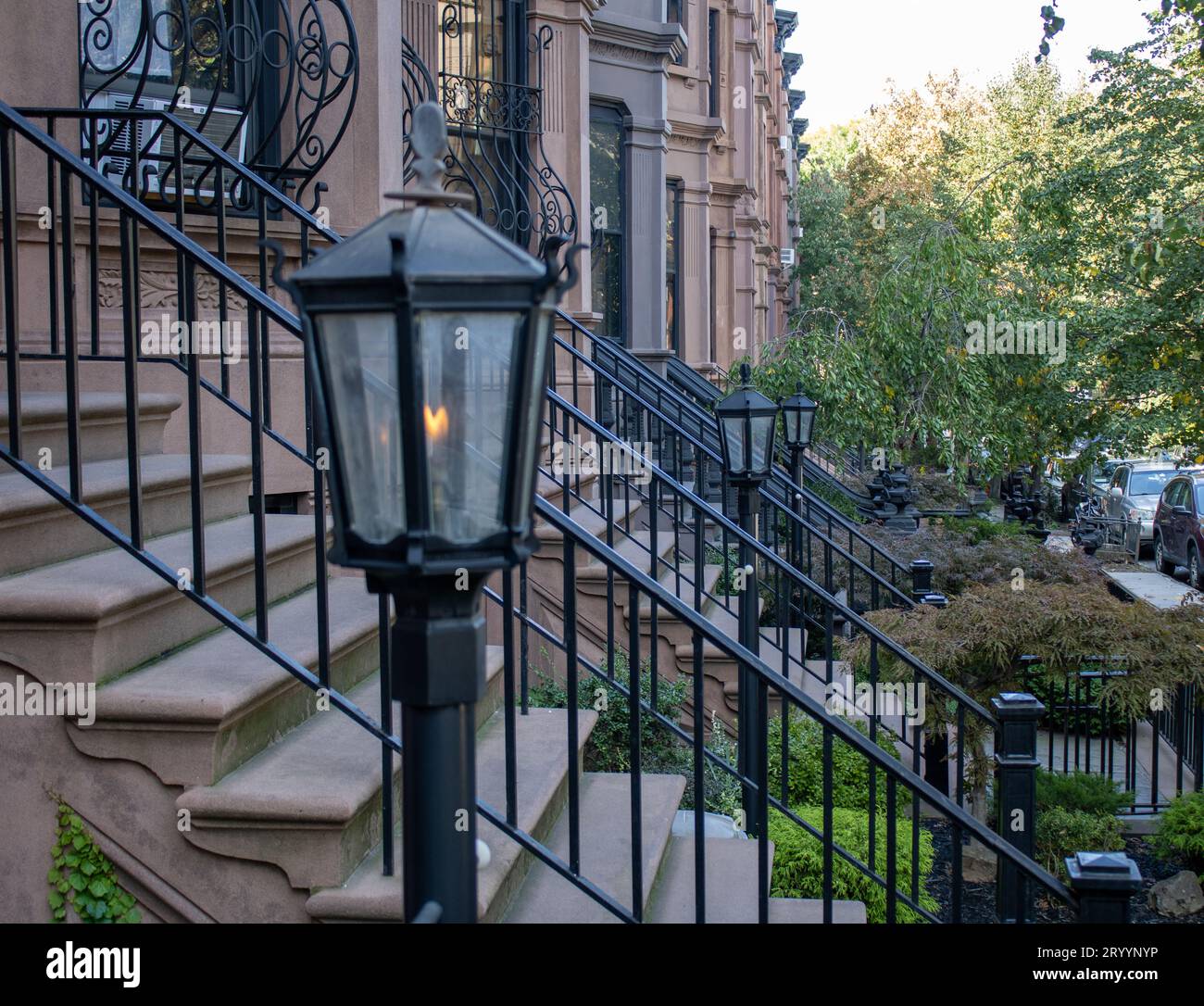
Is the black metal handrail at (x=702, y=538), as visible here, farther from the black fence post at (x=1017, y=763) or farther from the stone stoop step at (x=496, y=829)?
the stone stoop step at (x=496, y=829)

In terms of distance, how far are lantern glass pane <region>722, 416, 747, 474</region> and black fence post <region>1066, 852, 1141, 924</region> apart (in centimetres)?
333

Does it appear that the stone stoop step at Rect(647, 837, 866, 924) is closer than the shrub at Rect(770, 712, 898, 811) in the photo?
Yes

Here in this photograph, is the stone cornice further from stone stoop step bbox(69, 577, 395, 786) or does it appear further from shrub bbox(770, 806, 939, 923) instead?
stone stoop step bbox(69, 577, 395, 786)

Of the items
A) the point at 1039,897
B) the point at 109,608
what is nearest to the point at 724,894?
the point at 109,608

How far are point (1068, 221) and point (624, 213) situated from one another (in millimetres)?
7043

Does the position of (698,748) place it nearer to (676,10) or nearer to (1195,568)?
(676,10)

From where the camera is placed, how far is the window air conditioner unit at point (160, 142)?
17.7ft

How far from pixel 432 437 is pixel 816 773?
18.7 feet

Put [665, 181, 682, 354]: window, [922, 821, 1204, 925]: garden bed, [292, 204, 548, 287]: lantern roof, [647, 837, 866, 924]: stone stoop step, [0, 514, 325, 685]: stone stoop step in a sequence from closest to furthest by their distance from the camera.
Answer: [292, 204, 548, 287]: lantern roof < [0, 514, 325, 685]: stone stoop step < [647, 837, 866, 924]: stone stoop step < [922, 821, 1204, 925]: garden bed < [665, 181, 682, 354]: window

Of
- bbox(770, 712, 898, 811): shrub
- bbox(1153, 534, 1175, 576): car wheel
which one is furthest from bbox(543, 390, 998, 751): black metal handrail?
bbox(1153, 534, 1175, 576): car wheel
